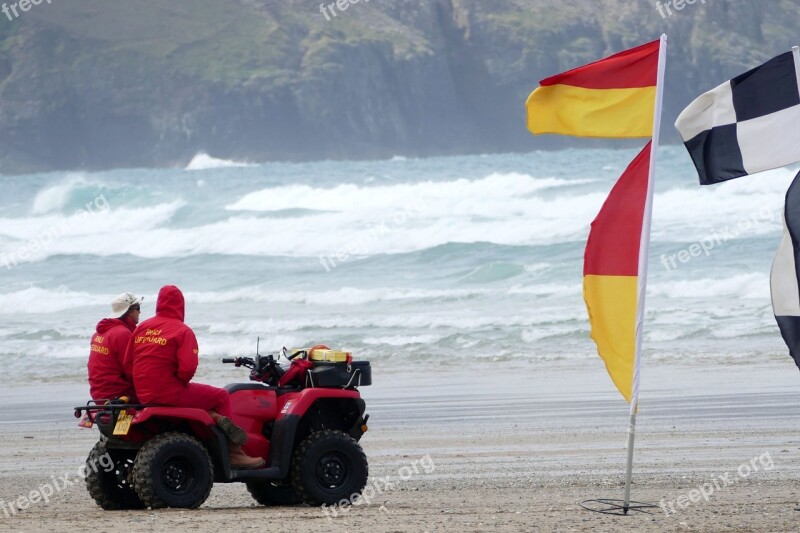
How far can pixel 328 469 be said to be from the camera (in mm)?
8273

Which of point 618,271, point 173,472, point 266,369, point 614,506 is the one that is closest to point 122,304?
point 266,369

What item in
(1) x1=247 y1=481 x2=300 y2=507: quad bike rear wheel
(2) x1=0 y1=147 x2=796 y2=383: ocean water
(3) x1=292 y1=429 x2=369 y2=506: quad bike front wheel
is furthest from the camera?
(2) x1=0 y1=147 x2=796 y2=383: ocean water

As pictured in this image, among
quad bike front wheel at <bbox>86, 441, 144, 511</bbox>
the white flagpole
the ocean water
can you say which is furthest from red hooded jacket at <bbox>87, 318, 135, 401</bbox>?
the ocean water

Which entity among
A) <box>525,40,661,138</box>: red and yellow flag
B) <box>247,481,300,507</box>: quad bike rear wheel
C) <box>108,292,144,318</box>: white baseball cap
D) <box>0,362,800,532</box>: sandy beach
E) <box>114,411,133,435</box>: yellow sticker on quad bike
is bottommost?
<box>0,362,800,532</box>: sandy beach

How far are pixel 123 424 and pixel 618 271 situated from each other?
2897mm

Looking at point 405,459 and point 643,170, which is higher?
point 643,170

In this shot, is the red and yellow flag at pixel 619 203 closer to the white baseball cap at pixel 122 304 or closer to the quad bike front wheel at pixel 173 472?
the quad bike front wheel at pixel 173 472

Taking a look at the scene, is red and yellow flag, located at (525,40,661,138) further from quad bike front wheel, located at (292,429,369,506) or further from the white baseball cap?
the white baseball cap

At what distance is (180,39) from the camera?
11681cm

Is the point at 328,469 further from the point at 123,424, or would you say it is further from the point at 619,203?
the point at 619,203

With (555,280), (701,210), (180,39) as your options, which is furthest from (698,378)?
(180,39)

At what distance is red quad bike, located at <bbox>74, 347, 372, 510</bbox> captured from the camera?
7836 millimetres

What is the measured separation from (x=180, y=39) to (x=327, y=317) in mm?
98082

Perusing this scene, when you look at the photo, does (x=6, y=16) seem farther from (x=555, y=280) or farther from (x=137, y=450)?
(x=137, y=450)
